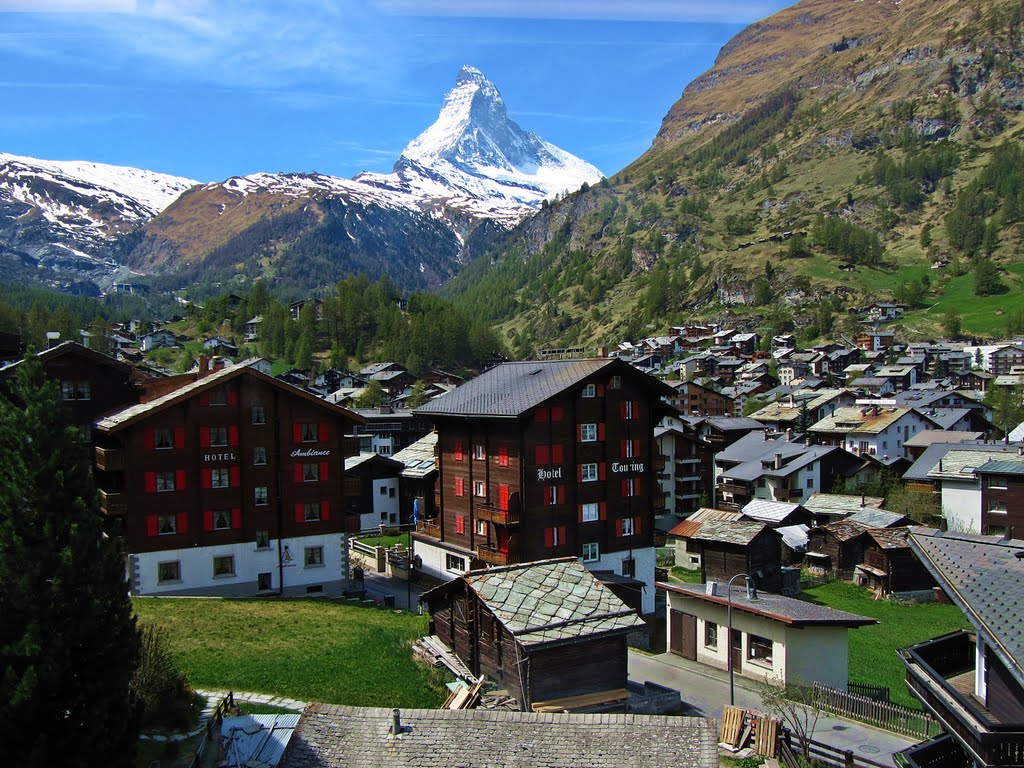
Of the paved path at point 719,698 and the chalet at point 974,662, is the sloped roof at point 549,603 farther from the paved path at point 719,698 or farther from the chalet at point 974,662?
the chalet at point 974,662

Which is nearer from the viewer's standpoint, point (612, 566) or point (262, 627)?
point (262, 627)

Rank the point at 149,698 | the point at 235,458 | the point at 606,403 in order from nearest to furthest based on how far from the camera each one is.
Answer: the point at 149,698 < the point at 235,458 < the point at 606,403

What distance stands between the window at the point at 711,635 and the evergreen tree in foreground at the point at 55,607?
27.9 metres

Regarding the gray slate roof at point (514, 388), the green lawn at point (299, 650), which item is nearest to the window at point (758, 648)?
the green lawn at point (299, 650)

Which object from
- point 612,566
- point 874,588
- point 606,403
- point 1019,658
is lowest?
point 874,588

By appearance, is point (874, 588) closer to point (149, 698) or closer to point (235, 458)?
point (235, 458)

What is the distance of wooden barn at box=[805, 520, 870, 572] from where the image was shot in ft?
221

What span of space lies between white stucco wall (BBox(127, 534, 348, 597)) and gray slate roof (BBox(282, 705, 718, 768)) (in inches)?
970

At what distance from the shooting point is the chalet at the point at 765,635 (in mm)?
36531

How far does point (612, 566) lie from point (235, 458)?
2241cm

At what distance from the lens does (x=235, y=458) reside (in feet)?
156

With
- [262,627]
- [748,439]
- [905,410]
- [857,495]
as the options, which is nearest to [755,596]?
[262,627]

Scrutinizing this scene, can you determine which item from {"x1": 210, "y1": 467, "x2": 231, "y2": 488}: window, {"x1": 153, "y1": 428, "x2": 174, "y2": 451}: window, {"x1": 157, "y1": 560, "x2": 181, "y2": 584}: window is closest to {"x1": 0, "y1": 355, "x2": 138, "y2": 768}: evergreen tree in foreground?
{"x1": 153, "y1": 428, "x2": 174, "y2": 451}: window

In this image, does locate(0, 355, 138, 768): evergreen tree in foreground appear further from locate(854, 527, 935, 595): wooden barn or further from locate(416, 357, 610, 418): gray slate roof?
locate(854, 527, 935, 595): wooden barn
